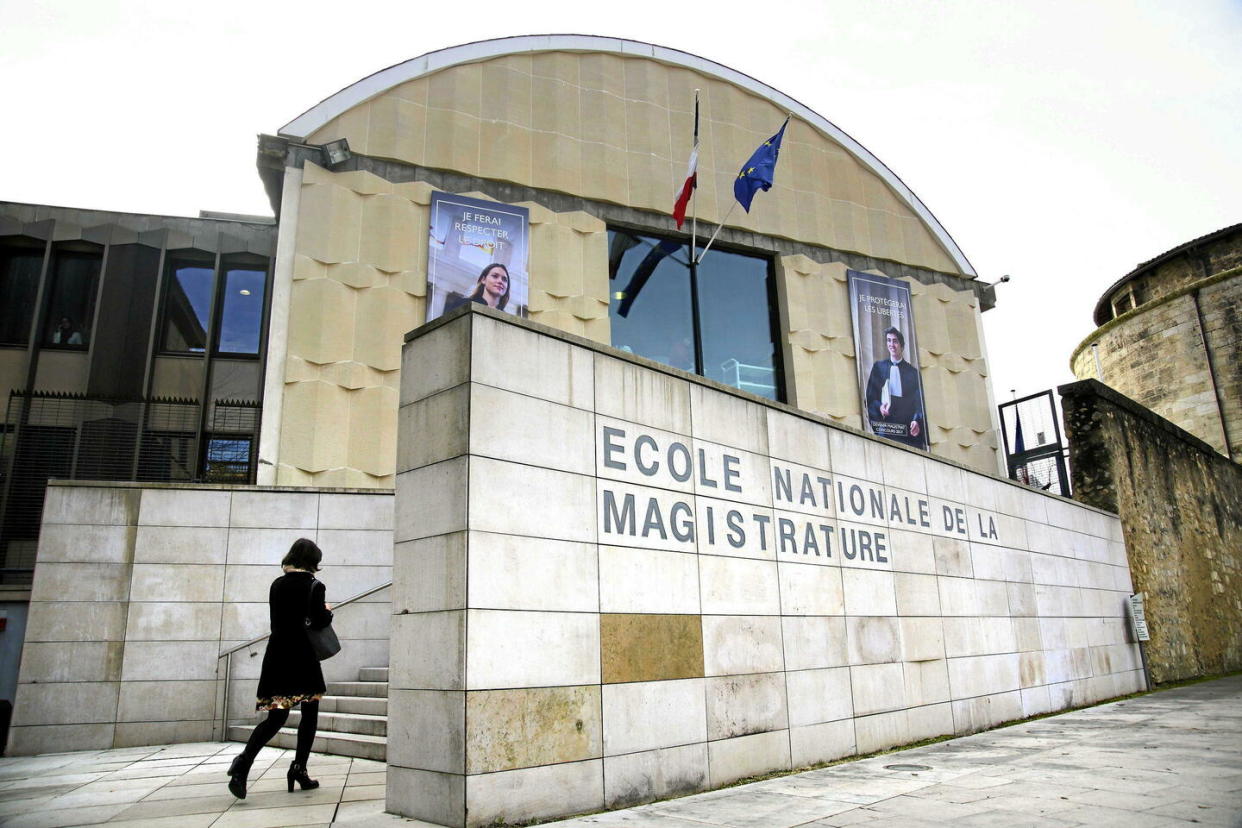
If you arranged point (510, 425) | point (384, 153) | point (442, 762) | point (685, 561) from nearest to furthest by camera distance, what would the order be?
point (442, 762), point (510, 425), point (685, 561), point (384, 153)

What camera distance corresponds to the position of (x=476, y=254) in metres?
15.1

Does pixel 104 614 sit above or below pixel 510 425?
below

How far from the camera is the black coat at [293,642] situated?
232 inches

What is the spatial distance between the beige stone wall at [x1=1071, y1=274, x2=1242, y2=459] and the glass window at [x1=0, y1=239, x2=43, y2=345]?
1462 inches

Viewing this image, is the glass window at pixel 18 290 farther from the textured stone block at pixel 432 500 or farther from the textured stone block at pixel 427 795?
the textured stone block at pixel 427 795

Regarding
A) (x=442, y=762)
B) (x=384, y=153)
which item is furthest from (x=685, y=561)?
(x=384, y=153)

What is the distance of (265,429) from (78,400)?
3257mm

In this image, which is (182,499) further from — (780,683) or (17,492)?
(780,683)

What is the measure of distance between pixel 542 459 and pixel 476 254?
9.95m

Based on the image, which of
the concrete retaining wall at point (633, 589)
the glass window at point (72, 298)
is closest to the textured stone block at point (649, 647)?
the concrete retaining wall at point (633, 589)

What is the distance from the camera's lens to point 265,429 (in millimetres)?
12883

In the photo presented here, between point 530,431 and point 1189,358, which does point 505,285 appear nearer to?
point 530,431

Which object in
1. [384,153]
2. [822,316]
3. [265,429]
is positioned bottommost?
[265,429]

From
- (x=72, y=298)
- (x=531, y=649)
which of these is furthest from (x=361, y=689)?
(x=72, y=298)
